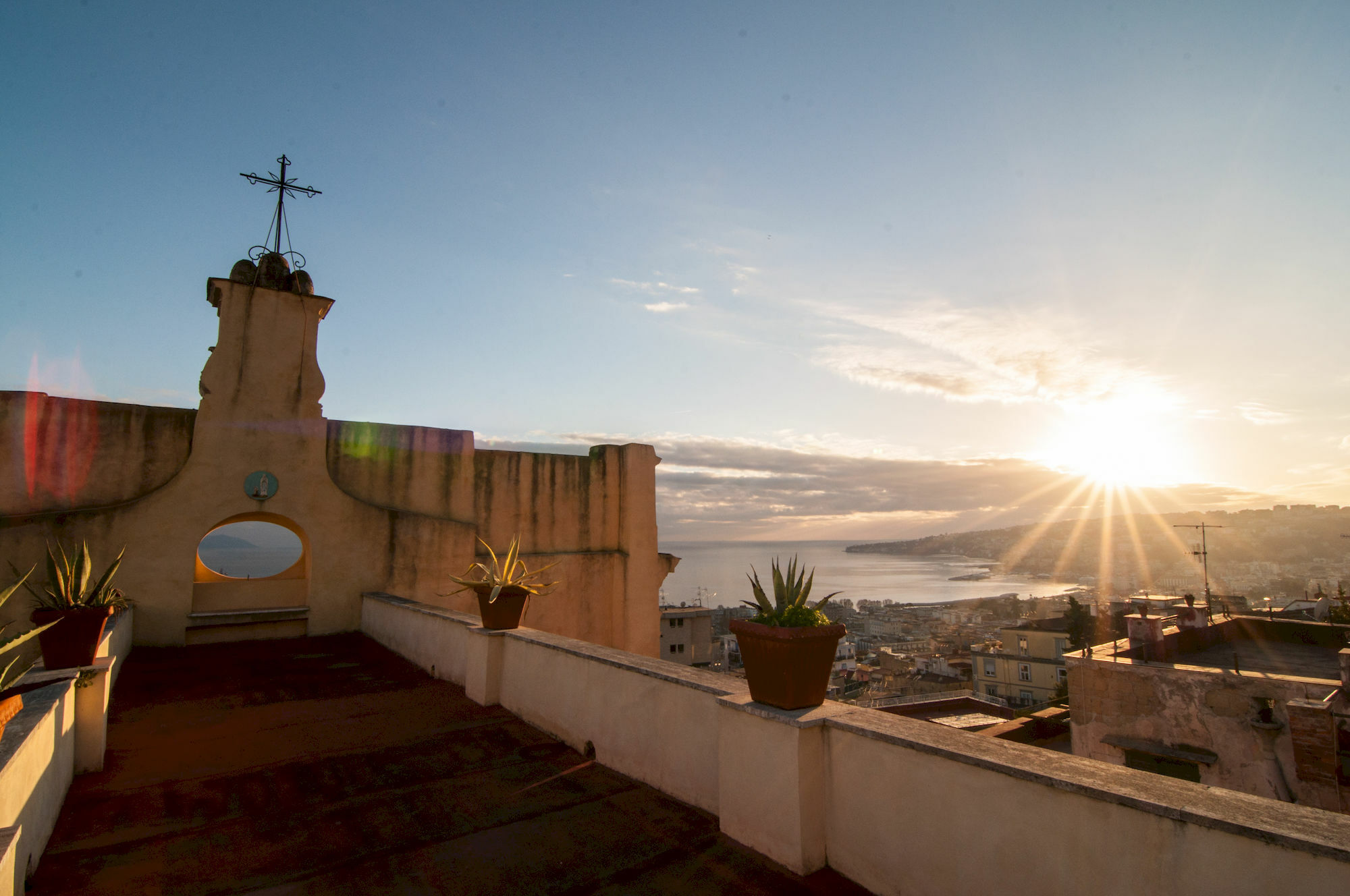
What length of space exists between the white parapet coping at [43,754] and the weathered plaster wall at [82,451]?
5.24 metres

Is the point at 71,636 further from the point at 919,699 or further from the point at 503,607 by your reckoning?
the point at 919,699

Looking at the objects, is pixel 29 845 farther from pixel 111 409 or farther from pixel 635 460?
pixel 635 460

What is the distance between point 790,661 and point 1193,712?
1037cm

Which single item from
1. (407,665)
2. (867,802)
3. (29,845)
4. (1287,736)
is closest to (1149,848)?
(867,802)

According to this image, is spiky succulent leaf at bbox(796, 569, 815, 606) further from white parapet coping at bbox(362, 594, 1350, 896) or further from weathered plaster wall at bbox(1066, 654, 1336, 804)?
weathered plaster wall at bbox(1066, 654, 1336, 804)

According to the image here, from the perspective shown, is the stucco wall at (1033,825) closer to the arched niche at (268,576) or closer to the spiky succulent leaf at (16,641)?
the spiky succulent leaf at (16,641)

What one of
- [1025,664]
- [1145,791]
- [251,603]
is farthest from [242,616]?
[1025,664]

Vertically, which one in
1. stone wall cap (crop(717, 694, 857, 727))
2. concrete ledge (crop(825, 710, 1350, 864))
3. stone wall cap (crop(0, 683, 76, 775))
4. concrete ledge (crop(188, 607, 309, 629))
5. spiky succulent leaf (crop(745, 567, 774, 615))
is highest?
spiky succulent leaf (crop(745, 567, 774, 615))

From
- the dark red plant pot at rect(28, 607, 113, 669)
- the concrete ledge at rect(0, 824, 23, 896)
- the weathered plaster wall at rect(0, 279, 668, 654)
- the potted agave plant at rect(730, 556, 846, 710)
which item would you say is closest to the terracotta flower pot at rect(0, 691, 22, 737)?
the concrete ledge at rect(0, 824, 23, 896)

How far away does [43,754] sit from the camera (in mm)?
3285

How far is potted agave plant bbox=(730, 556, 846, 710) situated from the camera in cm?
311

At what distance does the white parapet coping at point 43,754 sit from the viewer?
103 inches

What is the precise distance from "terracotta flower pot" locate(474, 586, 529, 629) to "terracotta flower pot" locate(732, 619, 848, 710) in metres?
3.52

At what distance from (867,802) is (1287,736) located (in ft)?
32.9
